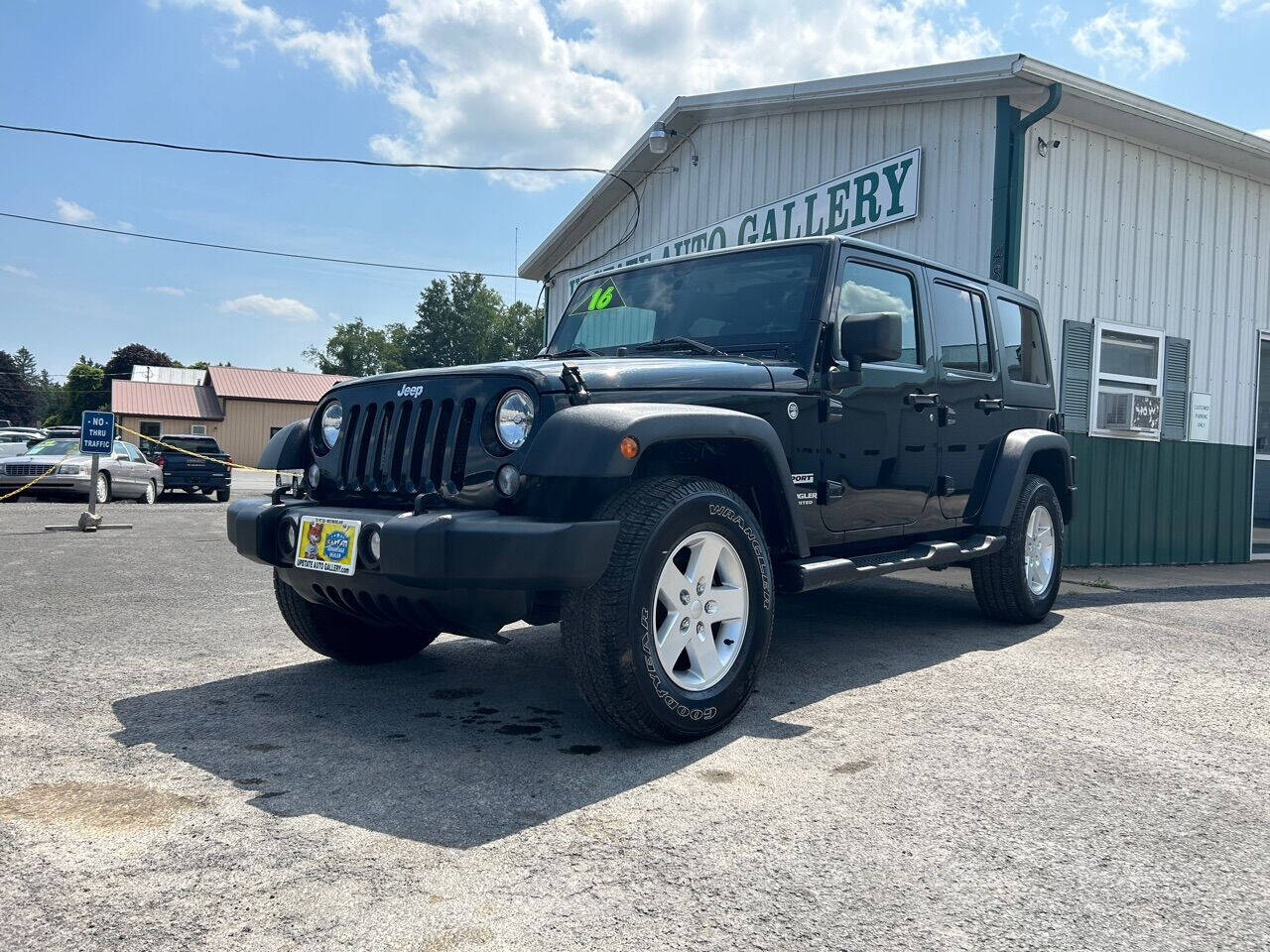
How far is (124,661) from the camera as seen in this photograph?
465 cm

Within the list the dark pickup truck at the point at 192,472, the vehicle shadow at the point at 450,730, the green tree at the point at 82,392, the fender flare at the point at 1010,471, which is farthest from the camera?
the green tree at the point at 82,392

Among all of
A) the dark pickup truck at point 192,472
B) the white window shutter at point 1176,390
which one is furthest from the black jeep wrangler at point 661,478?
the dark pickup truck at point 192,472

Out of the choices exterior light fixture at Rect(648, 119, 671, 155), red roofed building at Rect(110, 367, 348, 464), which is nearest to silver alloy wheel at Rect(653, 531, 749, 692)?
exterior light fixture at Rect(648, 119, 671, 155)

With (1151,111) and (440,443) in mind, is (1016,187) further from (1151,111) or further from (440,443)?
(440,443)

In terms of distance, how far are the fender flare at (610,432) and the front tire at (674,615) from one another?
20cm

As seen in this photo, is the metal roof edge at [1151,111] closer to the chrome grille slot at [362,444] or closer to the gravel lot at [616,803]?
the gravel lot at [616,803]

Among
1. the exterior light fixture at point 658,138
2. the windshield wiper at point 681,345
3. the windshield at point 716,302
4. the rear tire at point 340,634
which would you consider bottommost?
the rear tire at point 340,634

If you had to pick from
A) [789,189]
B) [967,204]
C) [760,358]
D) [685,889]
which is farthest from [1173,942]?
[789,189]

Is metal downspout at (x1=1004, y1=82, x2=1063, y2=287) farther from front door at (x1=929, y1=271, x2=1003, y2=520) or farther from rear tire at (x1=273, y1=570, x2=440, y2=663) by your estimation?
rear tire at (x1=273, y1=570, x2=440, y2=663)

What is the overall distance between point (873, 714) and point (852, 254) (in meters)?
2.09

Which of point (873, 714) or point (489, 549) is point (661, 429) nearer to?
point (489, 549)

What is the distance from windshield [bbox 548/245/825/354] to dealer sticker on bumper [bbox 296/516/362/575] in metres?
1.68

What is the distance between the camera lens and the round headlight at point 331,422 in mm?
4110

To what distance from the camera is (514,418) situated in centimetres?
338
